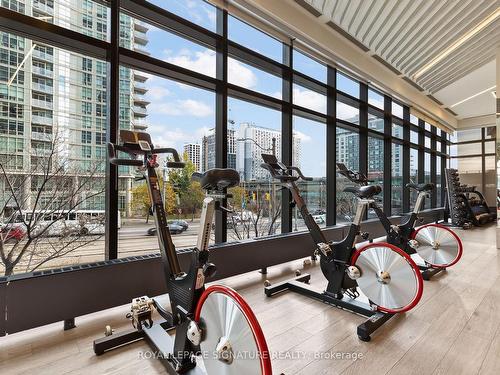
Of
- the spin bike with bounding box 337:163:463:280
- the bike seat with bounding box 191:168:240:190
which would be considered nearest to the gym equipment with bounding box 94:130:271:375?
the bike seat with bounding box 191:168:240:190

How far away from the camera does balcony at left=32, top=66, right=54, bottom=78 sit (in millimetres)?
2469

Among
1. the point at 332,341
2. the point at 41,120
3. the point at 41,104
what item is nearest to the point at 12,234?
the point at 41,120

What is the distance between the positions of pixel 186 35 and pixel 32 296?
122 inches

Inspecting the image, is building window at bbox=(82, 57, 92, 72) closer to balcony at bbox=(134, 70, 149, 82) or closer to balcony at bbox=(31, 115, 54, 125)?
balcony at bbox=(134, 70, 149, 82)

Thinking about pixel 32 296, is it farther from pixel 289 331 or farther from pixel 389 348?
pixel 389 348

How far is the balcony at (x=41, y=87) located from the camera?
245 cm

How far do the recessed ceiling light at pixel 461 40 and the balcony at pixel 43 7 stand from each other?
19.6 ft

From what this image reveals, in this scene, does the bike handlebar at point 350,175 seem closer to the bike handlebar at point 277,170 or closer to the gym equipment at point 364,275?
the gym equipment at point 364,275

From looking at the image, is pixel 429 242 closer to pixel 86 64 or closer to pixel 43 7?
pixel 86 64

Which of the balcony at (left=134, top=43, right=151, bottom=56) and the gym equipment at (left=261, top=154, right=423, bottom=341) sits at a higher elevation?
the balcony at (left=134, top=43, right=151, bottom=56)

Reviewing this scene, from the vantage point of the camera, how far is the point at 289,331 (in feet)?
7.13

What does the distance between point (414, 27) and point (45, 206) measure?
563cm

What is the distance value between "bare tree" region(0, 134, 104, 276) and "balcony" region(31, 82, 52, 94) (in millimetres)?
399

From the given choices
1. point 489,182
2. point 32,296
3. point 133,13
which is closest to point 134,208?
point 32,296
